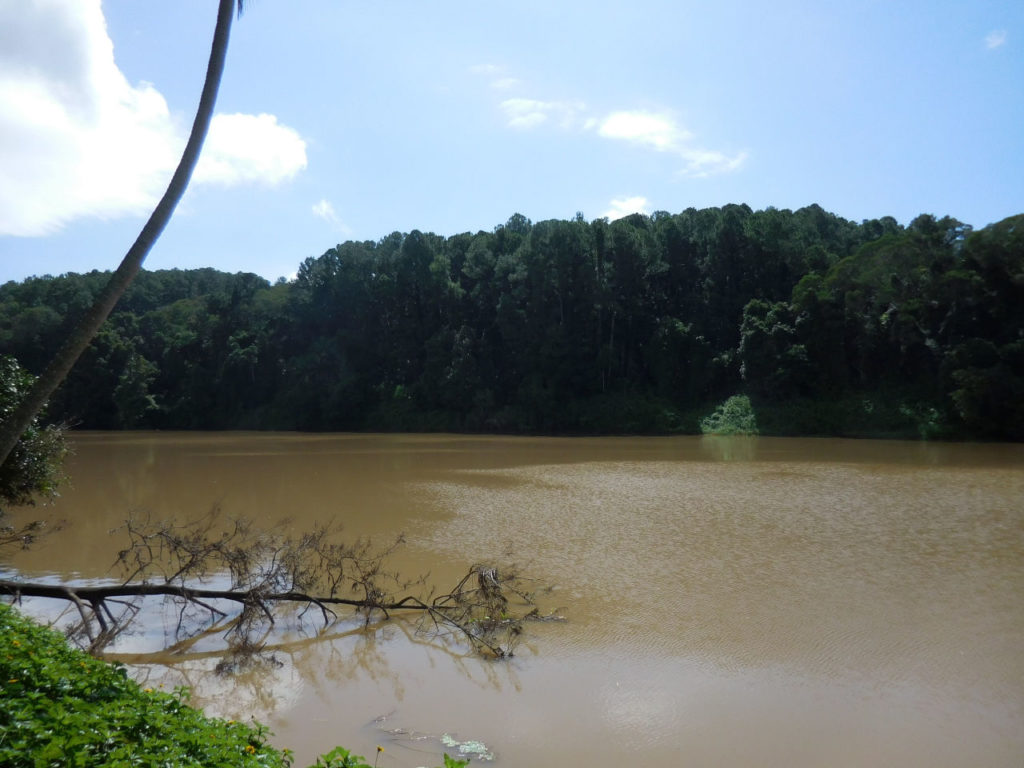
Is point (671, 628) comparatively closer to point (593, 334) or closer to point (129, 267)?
point (129, 267)

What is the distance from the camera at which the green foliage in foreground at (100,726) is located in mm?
3322

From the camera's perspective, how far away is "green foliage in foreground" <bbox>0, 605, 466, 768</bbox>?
3322 millimetres

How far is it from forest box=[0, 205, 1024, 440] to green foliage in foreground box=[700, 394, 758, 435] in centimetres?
60

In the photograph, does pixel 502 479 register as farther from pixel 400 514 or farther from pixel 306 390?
pixel 306 390

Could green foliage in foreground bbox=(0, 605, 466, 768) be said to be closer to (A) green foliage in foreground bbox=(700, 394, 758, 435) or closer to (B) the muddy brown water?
(B) the muddy brown water

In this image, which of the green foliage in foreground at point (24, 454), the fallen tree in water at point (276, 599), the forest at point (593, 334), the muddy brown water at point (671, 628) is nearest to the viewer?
the muddy brown water at point (671, 628)

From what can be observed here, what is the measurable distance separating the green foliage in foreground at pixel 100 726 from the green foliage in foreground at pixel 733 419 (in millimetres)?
37895

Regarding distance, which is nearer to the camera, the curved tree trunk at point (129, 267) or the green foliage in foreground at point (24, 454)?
the curved tree trunk at point (129, 267)

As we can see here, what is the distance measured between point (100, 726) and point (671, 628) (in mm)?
6406

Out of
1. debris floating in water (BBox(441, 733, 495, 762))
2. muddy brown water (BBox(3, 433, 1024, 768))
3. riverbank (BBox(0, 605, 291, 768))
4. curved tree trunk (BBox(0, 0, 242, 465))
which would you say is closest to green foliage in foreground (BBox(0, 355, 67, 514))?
muddy brown water (BBox(3, 433, 1024, 768))

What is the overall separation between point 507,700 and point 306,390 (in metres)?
49.5

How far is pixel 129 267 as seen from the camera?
623 cm

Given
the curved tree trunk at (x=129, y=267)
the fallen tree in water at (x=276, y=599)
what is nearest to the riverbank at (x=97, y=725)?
the curved tree trunk at (x=129, y=267)

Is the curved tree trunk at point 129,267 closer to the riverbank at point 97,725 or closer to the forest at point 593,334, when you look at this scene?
the riverbank at point 97,725
